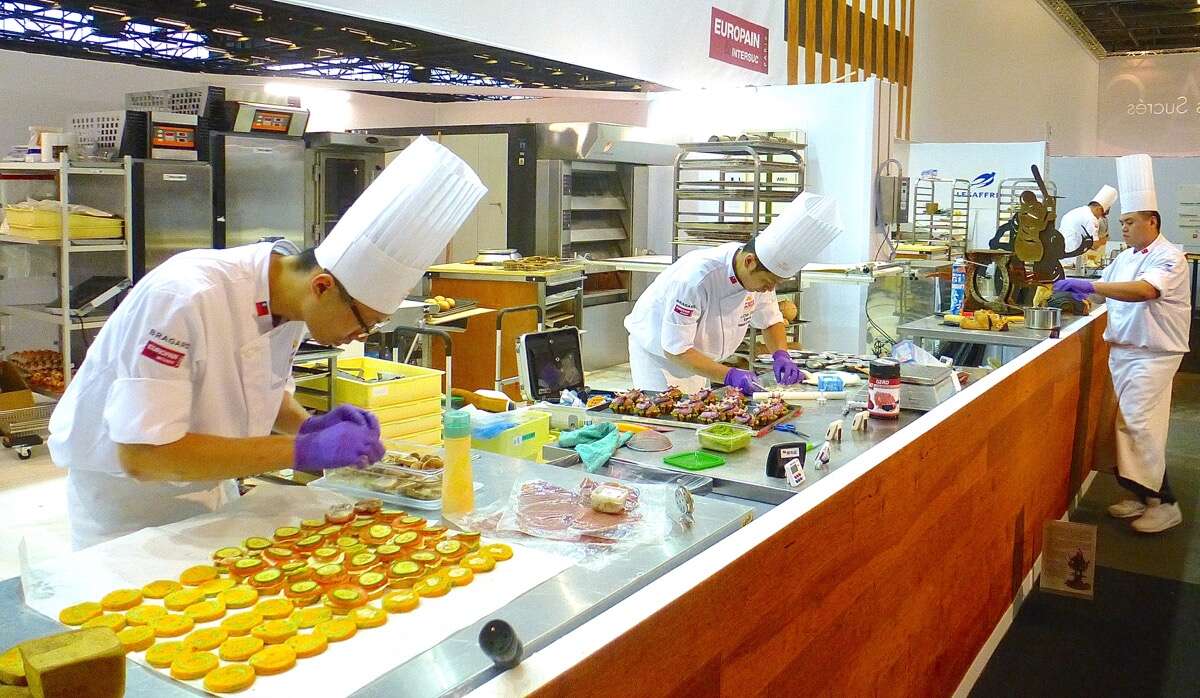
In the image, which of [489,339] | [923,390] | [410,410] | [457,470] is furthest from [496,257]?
[457,470]

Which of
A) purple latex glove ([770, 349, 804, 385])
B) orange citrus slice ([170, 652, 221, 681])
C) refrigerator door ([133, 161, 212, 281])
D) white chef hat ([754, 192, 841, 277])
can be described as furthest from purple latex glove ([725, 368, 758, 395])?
refrigerator door ([133, 161, 212, 281])

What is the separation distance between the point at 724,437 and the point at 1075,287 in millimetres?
3560

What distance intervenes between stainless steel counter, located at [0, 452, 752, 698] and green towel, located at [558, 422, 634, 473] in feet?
1.57

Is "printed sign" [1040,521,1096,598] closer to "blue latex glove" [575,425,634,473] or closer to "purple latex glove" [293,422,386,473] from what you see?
"blue latex glove" [575,425,634,473]

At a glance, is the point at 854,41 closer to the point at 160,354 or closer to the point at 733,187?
the point at 733,187

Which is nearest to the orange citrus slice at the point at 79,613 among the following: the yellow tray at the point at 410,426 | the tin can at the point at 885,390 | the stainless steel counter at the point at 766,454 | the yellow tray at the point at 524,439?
the yellow tray at the point at 524,439

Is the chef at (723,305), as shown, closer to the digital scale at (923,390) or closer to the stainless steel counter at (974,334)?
the digital scale at (923,390)

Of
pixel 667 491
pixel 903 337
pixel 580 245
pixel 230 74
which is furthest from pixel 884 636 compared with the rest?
pixel 230 74

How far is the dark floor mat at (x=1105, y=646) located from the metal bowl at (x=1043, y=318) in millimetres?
1173

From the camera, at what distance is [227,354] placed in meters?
1.88

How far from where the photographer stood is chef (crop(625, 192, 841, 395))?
→ 349 centimetres

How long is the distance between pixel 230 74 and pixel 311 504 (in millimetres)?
9304

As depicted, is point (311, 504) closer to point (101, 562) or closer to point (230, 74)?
point (101, 562)

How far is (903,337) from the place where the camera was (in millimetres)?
5199
